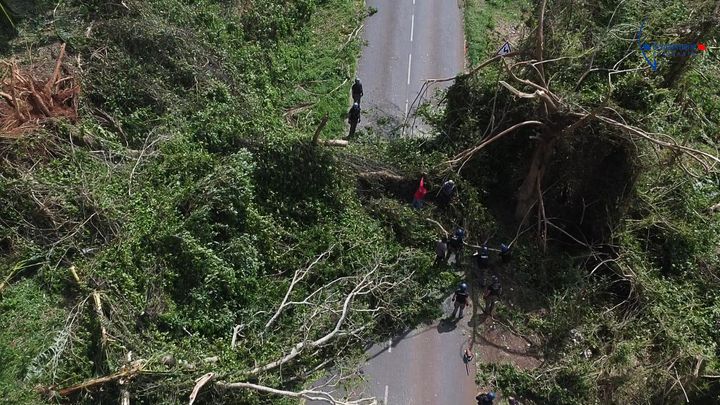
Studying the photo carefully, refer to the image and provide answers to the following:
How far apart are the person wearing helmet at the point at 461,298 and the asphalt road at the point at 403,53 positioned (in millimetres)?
6493

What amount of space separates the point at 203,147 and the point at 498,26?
1366cm

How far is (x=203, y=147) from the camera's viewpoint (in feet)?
53.9

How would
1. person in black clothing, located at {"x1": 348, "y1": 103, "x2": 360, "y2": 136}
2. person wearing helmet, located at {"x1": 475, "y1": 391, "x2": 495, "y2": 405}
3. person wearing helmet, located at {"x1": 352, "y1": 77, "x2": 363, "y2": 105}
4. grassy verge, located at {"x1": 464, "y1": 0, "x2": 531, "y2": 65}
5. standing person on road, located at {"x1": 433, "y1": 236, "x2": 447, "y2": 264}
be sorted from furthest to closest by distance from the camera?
grassy verge, located at {"x1": 464, "y1": 0, "x2": 531, "y2": 65} → person wearing helmet, located at {"x1": 352, "y1": 77, "x2": 363, "y2": 105} → person in black clothing, located at {"x1": 348, "y1": 103, "x2": 360, "y2": 136} → standing person on road, located at {"x1": 433, "y1": 236, "x2": 447, "y2": 264} → person wearing helmet, located at {"x1": 475, "y1": 391, "x2": 495, "y2": 405}

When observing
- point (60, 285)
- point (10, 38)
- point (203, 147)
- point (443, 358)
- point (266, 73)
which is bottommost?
point (443, 358)

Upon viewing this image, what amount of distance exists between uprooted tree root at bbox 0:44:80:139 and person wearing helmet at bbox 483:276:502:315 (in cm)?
1240

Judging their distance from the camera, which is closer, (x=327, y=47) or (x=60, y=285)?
(x=60, y=285)

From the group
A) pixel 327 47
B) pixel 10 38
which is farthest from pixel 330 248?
pixel 10 38

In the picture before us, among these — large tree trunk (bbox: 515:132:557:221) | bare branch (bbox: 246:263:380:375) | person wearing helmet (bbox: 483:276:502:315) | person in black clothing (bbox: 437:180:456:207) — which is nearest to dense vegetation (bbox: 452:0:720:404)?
large tree trunk (bbox: 515:132:557:221)

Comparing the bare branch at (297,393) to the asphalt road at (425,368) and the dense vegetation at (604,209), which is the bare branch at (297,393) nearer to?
the asphalt road at (425,368)

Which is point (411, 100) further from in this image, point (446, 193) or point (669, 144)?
point (669, 144)

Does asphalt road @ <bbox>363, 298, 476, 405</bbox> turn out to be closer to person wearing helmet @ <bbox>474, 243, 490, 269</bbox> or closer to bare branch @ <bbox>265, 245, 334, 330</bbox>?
person wearing helmet @ <bbox>474, 243, 490, 269</bbox>

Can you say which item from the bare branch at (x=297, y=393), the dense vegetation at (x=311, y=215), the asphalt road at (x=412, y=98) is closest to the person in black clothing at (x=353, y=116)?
the dense vegetation at (x=311, y=215)

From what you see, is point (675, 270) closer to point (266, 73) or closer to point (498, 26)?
point (498, 26)

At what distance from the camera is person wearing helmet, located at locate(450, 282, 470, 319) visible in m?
15.0
